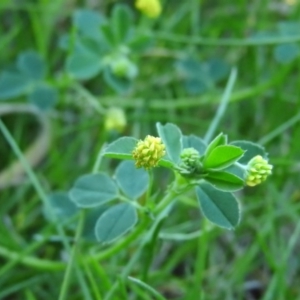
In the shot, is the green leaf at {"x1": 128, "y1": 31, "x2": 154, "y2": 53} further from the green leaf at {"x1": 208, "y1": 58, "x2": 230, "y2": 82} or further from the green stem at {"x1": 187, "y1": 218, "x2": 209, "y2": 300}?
the green stem at {"x1": 187, "y1": 218, "x2": 209, "y2": 300}

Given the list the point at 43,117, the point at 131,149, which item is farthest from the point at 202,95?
the point at 131,149

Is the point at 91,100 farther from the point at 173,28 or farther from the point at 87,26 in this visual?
the point at 173,28

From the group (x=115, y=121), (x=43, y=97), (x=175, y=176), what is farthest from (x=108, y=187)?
(x=43, y=97)

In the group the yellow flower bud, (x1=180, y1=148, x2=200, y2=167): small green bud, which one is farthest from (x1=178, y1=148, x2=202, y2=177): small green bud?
the yellow flower bud

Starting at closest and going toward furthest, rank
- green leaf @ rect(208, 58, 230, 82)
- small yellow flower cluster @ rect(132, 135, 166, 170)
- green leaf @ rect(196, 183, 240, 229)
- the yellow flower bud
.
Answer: small yellow flower cluster @ rect(132, 135, 166, 170)
green leaf @ rect(196, 183, 240, 229)
the yellow flower bud
green leaf @ rect(208, 58, 230, 82)

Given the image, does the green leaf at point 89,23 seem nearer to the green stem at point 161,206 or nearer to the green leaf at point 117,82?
the green leaf at point 117,82

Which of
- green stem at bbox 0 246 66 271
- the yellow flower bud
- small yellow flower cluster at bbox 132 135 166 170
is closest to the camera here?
small yellow flower cluster at bbox 132 135 166 170

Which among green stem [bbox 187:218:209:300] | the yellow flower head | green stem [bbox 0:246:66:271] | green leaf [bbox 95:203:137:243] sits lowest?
green stem [bbox 187:218:209:300]

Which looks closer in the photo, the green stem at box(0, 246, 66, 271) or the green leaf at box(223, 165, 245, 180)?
the green leaf at box(223, 165, 245, 180)
